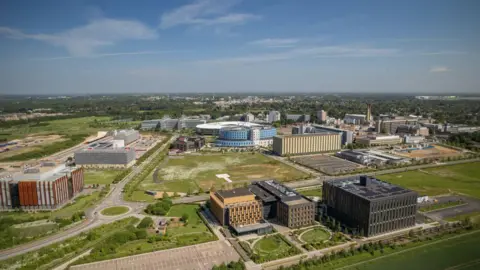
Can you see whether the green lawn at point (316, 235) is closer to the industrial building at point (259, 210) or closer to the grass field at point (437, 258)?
the industrial building at point (259, 210)

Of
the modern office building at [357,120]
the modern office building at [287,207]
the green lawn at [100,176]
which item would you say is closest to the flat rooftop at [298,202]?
the modern office building at [287,207]

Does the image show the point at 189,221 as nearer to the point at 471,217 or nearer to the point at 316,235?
the point at 316,235

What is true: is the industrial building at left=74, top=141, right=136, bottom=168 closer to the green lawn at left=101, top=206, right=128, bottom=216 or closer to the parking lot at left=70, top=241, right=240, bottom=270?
the green lawn at left=101, top=206, right=128, bottom=216

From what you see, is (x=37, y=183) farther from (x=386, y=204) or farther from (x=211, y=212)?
(x=386, y=204)

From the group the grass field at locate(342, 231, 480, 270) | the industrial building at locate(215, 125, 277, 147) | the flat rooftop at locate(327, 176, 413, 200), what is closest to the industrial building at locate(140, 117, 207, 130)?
the industrial building at locate(215, 125, 277, 147)

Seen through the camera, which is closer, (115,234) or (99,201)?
(115,234)

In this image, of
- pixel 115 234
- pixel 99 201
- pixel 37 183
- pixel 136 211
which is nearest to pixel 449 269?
pixel 115 234
